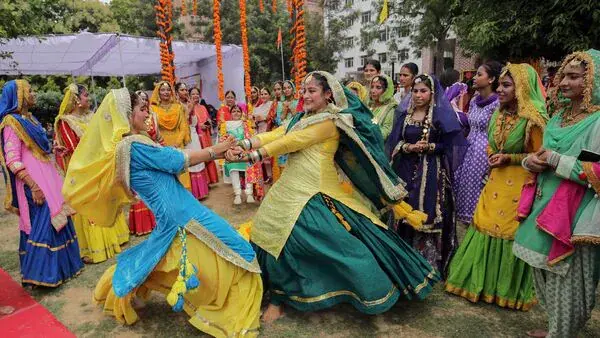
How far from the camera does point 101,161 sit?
8.40 feet

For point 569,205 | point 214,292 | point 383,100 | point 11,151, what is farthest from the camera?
point 383,100

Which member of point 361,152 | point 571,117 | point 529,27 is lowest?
point 361,152

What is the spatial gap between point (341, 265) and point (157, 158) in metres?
1.43

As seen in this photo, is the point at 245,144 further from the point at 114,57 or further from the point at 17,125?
the point at 114,57

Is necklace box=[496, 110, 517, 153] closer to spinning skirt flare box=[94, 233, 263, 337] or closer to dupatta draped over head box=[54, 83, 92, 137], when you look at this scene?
spinning skirt flare box=[94, 233, 263, 337]

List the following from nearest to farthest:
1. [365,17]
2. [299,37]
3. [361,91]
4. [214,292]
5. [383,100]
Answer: [214,292] → [299,37] → [383,100] → [361,91] → [365,17]

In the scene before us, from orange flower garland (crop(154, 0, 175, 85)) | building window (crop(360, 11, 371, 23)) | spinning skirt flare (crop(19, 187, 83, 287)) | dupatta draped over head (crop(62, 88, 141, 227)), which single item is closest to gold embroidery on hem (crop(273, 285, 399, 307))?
dupatta draped over head (crop(62, 88, 141, 227))

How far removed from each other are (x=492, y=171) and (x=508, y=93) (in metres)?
0.62

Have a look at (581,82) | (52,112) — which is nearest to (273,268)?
(581,82)

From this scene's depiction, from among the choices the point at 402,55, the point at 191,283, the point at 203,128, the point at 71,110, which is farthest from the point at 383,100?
→ the point at 402,55

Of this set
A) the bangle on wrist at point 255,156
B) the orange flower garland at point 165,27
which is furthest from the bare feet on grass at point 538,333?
the orange flower garland at point 165,27

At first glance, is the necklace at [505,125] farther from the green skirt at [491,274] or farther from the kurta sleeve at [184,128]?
the kurta sleeve at [184,128]

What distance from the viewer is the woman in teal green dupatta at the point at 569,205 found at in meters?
2.19

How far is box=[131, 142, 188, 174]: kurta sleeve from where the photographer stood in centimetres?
252
